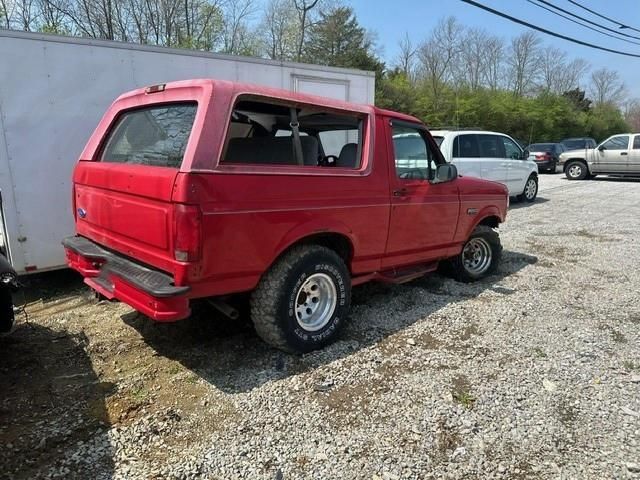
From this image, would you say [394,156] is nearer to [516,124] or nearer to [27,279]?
[27,279]

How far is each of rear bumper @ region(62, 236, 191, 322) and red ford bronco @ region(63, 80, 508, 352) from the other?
0.01m

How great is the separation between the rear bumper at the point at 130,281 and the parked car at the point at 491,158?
25.1ft

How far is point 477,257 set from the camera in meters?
5.80

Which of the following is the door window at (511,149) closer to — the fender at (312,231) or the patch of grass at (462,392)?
the fender at (312,231)

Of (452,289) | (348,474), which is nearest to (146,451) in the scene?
(348,474)

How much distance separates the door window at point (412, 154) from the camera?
4406 millimetres

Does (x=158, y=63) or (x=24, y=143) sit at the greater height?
(x=158, y=63)

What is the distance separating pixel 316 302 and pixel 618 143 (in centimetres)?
1866

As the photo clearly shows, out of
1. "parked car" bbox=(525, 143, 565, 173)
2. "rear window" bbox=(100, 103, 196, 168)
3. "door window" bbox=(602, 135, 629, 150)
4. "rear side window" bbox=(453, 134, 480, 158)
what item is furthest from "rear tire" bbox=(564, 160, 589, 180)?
"rear window" bbox=(100, 103, 196, 168)

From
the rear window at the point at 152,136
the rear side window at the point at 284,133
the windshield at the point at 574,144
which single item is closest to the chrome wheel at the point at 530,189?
the rear side window at the point at 284,133

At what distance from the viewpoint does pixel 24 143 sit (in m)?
4.84

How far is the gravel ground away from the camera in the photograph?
2533 millimetres

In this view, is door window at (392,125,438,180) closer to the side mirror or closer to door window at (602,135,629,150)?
the side mirror

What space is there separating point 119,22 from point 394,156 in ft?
83.1
